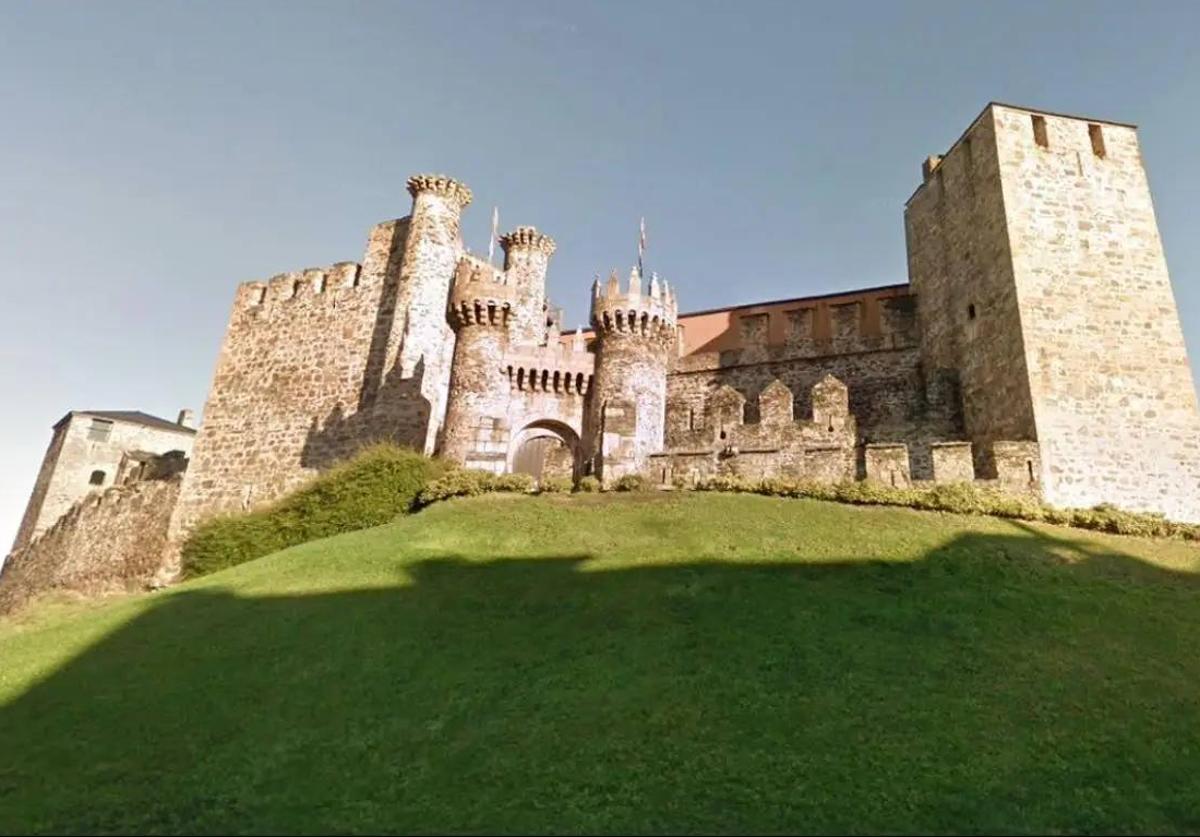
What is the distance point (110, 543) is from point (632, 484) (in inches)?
1019

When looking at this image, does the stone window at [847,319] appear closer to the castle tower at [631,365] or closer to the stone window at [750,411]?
the stone window at [750,411]

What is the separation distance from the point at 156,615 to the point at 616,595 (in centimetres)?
899

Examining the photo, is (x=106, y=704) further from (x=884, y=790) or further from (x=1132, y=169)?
(x=1132, y=169)

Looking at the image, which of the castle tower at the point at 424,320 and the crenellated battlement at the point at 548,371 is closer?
the crenellated battlement at the point at 548,371

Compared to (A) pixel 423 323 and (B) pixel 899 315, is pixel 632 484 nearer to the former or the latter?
(B) pixel 899 315

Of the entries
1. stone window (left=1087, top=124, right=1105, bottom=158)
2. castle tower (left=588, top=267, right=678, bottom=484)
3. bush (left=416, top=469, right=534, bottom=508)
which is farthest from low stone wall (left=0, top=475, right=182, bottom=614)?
stone window (left=1087, top=124, right=1105, bottom=158)

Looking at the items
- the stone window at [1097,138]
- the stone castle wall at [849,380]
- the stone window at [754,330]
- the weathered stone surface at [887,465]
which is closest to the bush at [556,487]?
the stone castle wall at [849,380]

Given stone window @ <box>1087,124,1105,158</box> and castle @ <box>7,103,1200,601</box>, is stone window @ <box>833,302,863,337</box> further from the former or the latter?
stone window @ <box>1087,124,1105,158</box>

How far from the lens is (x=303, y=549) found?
1870cm

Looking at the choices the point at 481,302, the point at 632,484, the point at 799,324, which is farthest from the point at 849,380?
the point at 481,302

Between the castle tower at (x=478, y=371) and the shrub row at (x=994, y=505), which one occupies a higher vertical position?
the castle tower at (x=478, y=371)

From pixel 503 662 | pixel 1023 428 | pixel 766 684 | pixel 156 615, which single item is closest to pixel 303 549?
pixel 156 615

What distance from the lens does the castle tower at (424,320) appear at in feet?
95.2

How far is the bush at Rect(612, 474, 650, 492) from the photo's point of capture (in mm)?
21453
